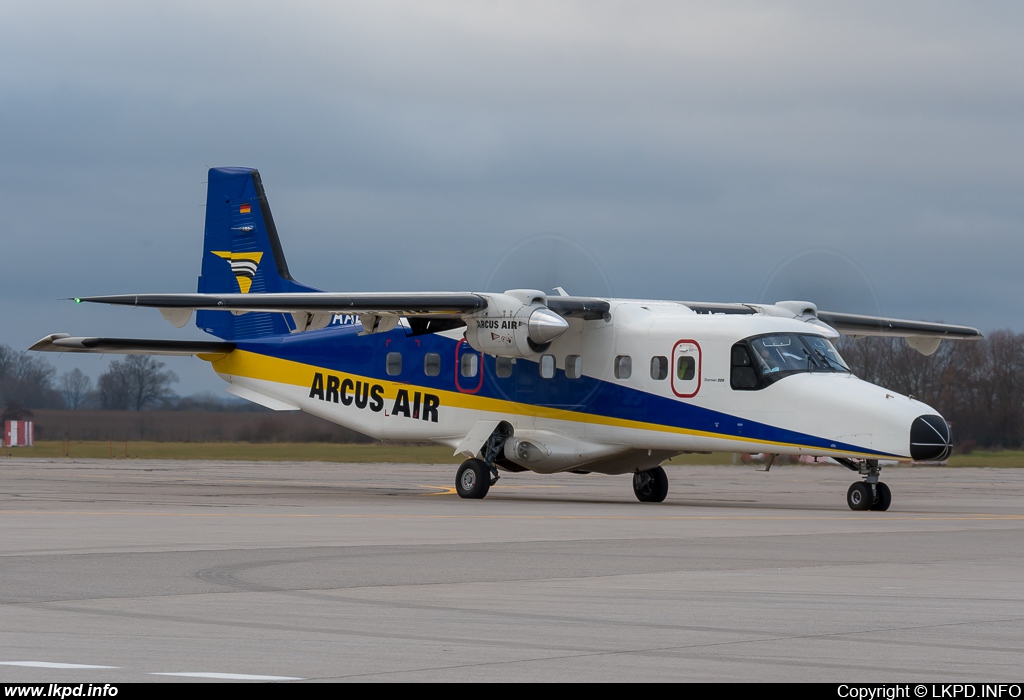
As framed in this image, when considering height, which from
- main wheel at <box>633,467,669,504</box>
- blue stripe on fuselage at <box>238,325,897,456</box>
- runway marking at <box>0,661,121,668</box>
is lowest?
main wheel at <box>633,467,669,504</box>

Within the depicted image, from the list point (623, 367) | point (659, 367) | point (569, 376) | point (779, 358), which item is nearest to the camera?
point (779, 358)

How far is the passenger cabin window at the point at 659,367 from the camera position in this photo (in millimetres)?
24391

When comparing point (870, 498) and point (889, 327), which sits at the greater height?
point (889, 327)

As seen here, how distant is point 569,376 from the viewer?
25562mm

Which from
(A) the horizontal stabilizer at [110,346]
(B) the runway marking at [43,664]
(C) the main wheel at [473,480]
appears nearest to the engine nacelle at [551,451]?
(C) the main wheel at [473,480]

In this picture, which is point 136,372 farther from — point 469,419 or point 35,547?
point 35,547

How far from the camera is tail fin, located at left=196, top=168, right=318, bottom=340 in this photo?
101 feet

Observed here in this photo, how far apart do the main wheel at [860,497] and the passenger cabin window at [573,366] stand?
5.75 metres

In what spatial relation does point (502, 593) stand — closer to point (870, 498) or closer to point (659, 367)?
point (870, 498)

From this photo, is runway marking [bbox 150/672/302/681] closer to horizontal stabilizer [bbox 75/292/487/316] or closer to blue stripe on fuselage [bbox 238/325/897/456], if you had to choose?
blue stripe on fuselage [bbox 238/325/897/456]

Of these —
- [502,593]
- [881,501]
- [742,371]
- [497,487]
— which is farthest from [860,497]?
[502,593]

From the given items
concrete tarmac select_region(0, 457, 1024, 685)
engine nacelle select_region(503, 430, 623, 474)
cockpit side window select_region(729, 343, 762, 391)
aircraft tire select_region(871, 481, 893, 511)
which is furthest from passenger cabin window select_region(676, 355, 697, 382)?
aircraft tire select_region(871, 481, 893, 511)

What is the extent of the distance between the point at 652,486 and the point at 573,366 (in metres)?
2.93

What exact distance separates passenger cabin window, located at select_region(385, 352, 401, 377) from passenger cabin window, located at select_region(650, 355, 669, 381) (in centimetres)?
580
